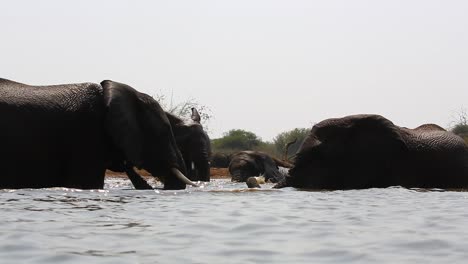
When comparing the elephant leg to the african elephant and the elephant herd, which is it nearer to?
the elephant herd

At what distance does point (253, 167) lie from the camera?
72.2 feet

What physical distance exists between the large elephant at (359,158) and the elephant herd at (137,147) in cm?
2

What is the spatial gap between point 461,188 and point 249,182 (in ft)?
11.7

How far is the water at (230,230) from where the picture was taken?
4668mm

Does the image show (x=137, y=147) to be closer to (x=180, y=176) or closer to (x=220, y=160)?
(x=180, y=176)

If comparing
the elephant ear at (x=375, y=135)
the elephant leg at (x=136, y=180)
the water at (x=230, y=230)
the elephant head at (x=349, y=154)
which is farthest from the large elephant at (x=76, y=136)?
the elephant ear at (x=375, y=135)

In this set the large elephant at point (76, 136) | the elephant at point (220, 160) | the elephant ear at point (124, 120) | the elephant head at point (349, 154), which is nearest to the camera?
the large elephant at point (76, 136)

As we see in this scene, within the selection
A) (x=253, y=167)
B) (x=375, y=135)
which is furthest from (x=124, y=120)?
(x=253, y=167)

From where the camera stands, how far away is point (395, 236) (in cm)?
564

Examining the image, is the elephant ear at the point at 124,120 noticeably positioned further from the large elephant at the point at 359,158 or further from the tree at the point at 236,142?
the tree at the point at 236,142

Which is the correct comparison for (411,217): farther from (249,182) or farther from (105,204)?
(249,182)

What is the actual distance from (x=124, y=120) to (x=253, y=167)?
10733 mm

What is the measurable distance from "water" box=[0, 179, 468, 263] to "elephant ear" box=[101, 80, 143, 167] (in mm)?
2337

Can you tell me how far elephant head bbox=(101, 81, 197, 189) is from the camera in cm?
1156
